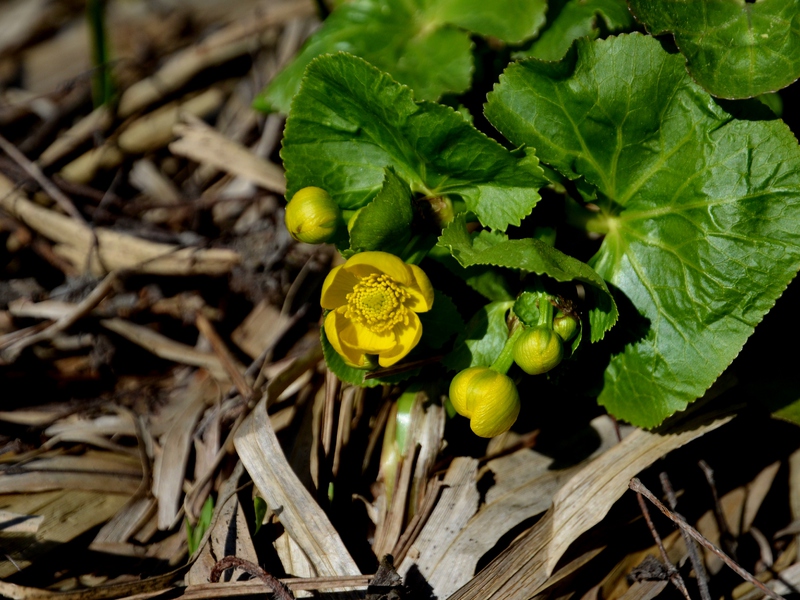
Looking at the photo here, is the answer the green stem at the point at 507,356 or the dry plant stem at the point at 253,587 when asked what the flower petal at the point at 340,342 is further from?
the dry plant stem at the point at 253,587

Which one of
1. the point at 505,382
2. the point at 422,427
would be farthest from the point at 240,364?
the point at 505,382

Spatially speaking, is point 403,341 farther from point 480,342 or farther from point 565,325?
point 565,325

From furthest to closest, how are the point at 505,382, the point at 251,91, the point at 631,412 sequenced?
the point at 251,91 < the point at 631,412 < the point at 505,382

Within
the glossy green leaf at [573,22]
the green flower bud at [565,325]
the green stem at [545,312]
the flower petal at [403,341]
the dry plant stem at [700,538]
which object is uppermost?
the glossy green leaf at [573,22]

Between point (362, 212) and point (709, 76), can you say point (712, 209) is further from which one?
point (362, 212)

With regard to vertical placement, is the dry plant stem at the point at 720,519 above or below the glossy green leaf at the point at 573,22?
below

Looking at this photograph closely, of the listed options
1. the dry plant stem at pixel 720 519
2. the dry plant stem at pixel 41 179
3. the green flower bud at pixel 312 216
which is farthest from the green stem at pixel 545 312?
the dry plant stem at pixel 41 179
